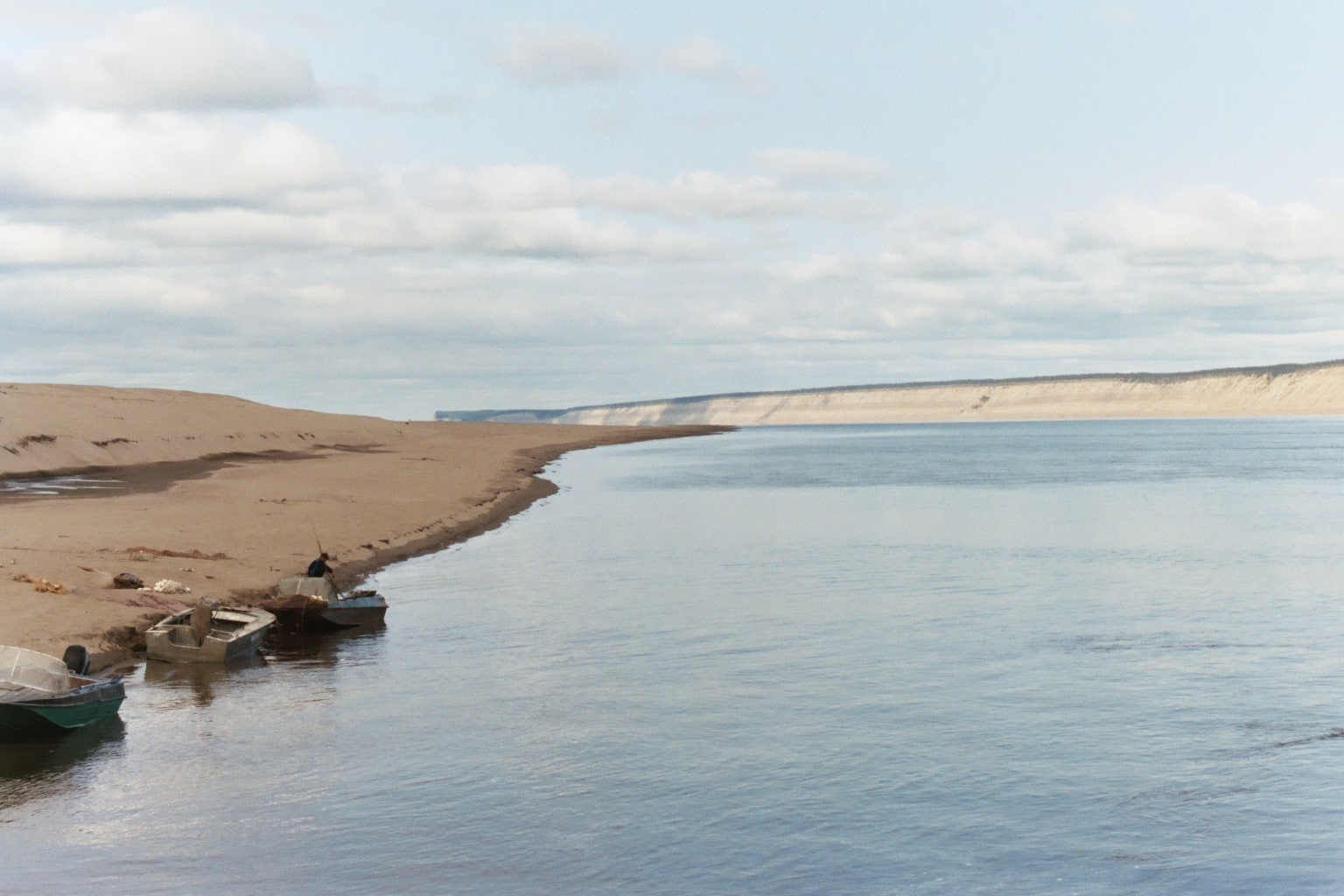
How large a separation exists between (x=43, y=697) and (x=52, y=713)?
30cm

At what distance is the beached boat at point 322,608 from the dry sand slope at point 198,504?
2500 millimetres

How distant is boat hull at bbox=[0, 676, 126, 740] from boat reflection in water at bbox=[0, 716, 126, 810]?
0.19 meters

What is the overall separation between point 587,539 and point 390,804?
3521 cm

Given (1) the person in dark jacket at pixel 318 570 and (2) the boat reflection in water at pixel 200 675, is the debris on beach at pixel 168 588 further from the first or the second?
(2) the boat reflection in water at pixel 200 675

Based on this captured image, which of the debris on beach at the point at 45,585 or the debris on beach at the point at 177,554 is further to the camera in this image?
the debris on beach at the point at 177,554

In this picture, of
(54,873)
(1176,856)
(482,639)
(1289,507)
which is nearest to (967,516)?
(1289,507)

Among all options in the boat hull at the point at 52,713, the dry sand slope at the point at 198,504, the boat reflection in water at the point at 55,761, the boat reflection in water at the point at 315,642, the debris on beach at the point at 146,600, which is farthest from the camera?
the dry sand slope at the point at 198,504

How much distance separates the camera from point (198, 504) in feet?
175

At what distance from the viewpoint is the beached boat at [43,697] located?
20.5m

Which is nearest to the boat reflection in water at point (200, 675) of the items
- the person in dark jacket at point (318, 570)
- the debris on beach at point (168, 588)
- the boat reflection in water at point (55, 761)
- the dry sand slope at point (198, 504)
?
the dry sand slope at point (198, 504)

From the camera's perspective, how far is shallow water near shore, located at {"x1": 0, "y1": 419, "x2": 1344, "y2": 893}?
1556cm

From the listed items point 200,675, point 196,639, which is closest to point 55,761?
point 200,675

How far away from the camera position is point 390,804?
58.7ft

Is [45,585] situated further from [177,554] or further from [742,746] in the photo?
[742,746]
